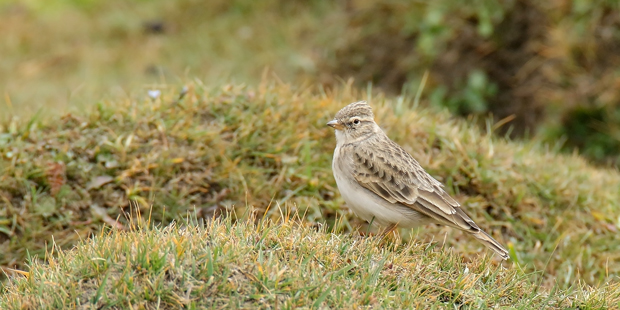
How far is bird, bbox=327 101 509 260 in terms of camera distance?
18.0 ft

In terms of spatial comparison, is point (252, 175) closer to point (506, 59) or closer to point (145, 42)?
point (506, 59)

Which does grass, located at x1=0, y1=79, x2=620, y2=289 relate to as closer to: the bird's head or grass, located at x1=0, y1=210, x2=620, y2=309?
the bird's head

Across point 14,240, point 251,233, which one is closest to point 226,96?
point 14,240

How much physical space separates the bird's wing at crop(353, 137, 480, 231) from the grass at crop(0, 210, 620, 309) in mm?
700

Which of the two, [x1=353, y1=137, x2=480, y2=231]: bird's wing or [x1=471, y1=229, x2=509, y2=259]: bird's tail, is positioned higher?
[x1=353, y1=137, x2=480, y2=231]: bird's wing

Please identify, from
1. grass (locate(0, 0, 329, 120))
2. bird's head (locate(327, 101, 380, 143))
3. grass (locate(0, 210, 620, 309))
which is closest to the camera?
grass (locate(0, 210, 620, 309))

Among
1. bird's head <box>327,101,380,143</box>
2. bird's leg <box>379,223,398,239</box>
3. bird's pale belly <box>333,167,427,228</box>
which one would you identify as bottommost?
bird's leg <box>379,223,398,239</box>

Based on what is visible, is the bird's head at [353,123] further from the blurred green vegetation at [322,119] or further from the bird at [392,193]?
the blurred green vegetation at [322,119]

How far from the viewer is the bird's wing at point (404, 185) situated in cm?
548

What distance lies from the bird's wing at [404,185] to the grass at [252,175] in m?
0.38

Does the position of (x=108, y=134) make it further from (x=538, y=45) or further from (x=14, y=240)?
(x=538, y=45)

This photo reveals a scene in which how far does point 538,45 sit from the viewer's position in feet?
33.4

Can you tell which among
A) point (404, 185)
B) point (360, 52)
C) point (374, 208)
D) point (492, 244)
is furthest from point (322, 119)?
point (360, 52)

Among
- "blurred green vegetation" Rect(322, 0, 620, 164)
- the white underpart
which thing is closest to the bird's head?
the white underpart
